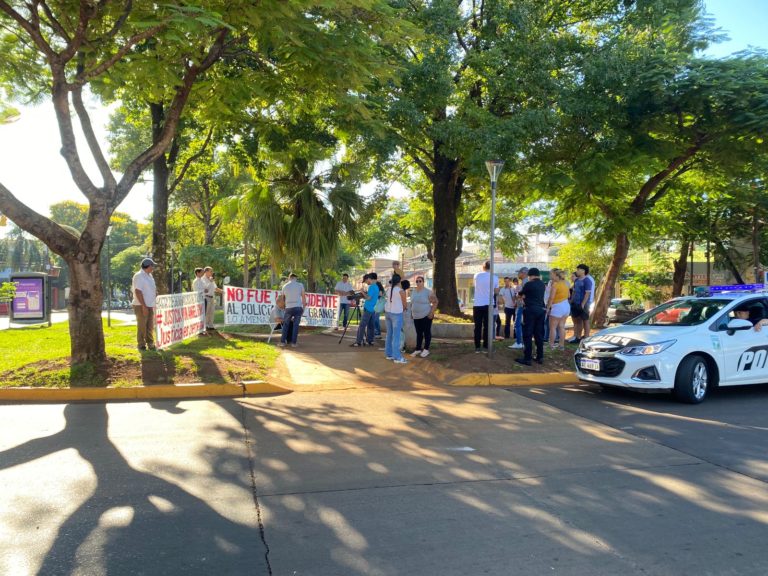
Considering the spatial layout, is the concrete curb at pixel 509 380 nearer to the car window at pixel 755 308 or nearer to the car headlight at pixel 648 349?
the car headlight at pixel 648 349

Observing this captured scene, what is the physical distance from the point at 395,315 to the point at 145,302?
4.65 metres

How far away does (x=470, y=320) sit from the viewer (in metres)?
16.9

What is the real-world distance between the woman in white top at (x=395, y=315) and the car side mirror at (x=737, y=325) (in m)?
5.19

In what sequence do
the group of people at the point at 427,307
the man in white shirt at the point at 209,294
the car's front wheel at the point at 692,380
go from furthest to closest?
the man in white shirt at the point at 209,294, the group of people at the point at 427,307, the car's front wheel at the point at 692,380

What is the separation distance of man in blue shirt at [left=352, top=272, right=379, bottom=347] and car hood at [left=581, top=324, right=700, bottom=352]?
4.97m

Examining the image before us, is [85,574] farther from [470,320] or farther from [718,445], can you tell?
[470,320]

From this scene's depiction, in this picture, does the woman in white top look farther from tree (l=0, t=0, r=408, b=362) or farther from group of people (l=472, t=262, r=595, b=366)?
tree (l=0, t=0, r=408, b=362)

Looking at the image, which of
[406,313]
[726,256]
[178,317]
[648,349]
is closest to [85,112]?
[178,317]

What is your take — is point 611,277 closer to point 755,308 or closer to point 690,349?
point 755,308

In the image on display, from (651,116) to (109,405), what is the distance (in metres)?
12.4

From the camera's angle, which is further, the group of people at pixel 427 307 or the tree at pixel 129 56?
the group of people at pixel 427 307

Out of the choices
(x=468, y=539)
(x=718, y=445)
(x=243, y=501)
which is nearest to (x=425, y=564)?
(x=468, y=539)

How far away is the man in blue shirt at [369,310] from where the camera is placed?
490 inches

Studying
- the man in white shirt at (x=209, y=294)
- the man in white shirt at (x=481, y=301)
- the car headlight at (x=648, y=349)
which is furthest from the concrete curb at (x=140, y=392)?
the man in white shirt at (x=209, y=294)
